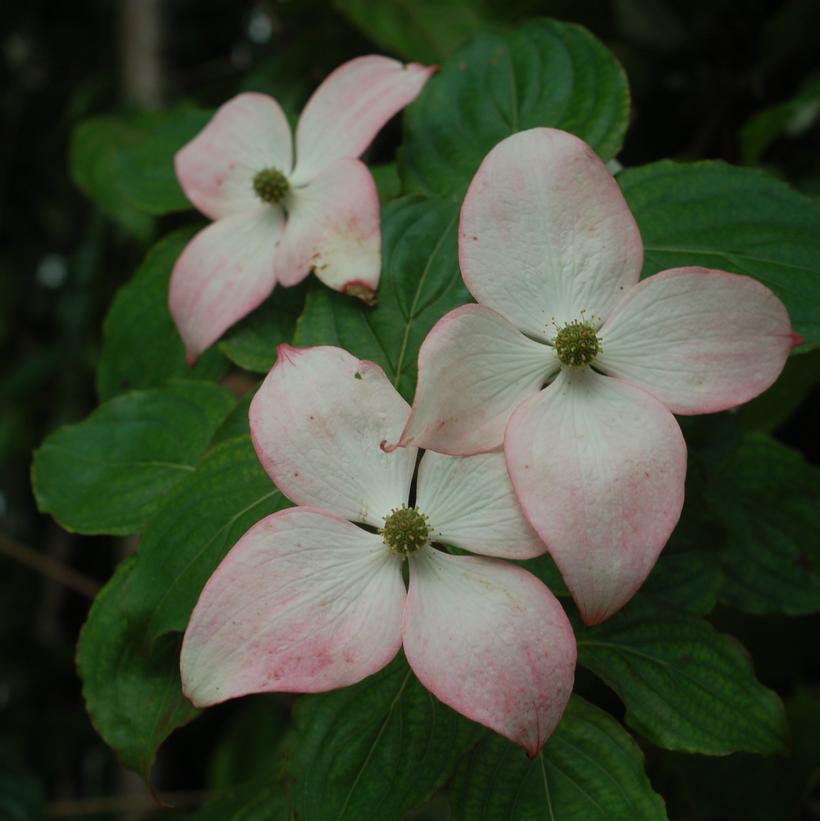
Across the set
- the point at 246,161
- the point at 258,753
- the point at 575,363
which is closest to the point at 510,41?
the point at 246,161

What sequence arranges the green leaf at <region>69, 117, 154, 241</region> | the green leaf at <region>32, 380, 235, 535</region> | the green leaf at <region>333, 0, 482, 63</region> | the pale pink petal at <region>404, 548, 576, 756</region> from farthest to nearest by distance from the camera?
1. the green leaf at <region>69, 117, 154, 241</region>
2. the green leaf at <region>333, 0, 482, 63</region>
3. the green leaf at <region>32, 380, 235, 535</region>
4. the pale pink petal at <region>404, 548, 576, 756</region>

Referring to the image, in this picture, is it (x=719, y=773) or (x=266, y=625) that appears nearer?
(x=266, y=625)

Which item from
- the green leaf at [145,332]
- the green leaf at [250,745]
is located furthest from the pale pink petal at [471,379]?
the green leaf at [250,745]

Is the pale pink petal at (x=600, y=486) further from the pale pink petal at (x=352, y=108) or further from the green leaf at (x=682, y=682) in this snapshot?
the pale pink petal at (x=352, y=108)

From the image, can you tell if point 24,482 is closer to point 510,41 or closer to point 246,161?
point 246,161

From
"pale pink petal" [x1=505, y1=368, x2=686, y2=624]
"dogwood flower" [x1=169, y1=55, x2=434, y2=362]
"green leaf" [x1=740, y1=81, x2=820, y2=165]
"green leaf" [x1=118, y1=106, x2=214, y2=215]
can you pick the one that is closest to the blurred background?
"green leaf" [x1=740, y1=81, x2=820, y2=165]

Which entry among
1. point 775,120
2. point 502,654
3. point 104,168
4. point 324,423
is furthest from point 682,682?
point 104,168

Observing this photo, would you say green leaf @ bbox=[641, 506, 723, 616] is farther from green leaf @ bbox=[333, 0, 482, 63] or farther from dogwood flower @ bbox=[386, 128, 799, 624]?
green leaf @ bbox=[333, 0, 482, 63]
